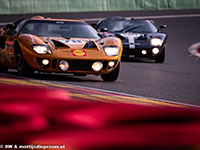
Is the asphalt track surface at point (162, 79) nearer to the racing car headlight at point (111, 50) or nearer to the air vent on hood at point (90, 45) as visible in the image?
the racing car headlight at point (111, 50)

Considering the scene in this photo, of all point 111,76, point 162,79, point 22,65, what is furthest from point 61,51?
point 162,79

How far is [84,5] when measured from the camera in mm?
28812

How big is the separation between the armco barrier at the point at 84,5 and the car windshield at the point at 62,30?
55.9 feet

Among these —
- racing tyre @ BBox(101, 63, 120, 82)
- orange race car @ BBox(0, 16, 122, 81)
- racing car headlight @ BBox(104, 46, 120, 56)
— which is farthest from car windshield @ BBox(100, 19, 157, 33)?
racing car headlight @ BBox(104, 46, 120, 56)

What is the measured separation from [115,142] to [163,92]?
17.9 ft

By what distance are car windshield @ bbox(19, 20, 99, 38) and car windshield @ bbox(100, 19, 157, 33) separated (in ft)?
14.8

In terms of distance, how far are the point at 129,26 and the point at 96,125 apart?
1178 centimetres

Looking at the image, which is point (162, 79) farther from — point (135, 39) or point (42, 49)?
point (135, 39)

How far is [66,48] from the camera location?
8602mm

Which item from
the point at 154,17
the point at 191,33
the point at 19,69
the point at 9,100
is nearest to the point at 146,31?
the point at 19,69

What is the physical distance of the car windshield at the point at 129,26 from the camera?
14.3m

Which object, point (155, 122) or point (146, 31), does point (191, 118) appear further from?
point (146, 31)

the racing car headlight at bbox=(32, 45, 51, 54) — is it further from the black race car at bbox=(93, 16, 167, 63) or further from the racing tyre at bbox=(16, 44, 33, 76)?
the black race car at bbox=(93, 16, 167, 63)

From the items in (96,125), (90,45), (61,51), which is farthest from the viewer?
(90,45)
